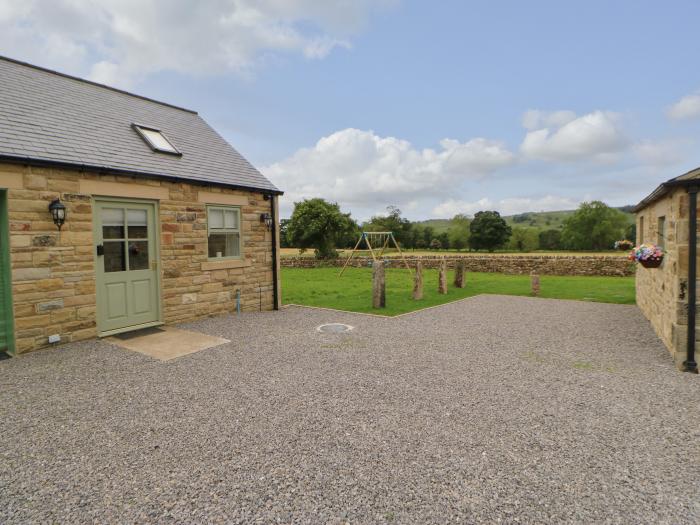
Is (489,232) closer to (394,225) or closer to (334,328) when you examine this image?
(394,225)

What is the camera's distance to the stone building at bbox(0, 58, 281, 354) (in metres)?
6.42

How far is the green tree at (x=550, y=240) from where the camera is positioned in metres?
63.0

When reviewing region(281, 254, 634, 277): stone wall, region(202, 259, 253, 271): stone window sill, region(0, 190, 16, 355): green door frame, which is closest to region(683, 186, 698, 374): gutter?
region(202, 259, 253, 271): stone window sill

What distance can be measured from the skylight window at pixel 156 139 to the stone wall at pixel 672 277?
10273mm

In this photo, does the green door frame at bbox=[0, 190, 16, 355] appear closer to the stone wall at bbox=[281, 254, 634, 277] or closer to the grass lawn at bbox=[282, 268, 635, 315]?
the grass lawn at bbox=[282, 268, 635, 315]

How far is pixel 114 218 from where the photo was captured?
765 cm

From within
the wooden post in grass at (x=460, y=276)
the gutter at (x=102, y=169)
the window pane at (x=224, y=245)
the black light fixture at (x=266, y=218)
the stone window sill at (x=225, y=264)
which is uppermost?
the gutter at (x=102, y=169)

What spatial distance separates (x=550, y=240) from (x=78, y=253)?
228 feet

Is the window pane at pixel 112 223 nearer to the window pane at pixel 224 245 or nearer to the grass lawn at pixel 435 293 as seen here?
the window pane at pixel 224 245

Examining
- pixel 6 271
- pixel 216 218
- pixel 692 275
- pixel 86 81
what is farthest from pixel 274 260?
pixel 692 275

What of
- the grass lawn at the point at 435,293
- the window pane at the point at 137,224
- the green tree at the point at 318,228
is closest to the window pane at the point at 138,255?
the window pane at the point at 137,224

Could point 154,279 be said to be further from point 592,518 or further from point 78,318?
point 592,518

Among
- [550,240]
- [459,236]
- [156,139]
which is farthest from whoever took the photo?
[459,236]

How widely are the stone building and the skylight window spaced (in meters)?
0.04
